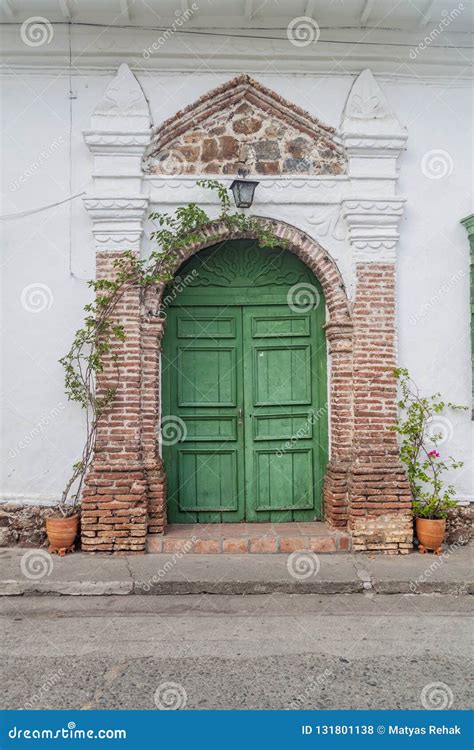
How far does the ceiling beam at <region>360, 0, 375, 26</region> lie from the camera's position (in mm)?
6281

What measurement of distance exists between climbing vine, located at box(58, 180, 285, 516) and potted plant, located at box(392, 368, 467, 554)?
2.13 m

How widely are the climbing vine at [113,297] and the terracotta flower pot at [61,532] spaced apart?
13 centimetres

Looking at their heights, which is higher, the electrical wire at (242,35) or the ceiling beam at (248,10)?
the ceiling beam at (248,10)

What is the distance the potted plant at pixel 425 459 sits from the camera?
20.6 feet

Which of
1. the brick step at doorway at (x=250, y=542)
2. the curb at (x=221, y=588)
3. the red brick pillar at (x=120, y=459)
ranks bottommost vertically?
the curb at (x=221, y=588)

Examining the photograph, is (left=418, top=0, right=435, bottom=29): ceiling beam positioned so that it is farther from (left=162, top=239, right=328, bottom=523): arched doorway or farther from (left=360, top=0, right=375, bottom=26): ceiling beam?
(left=162, top=239, right=328, bottom=523): arched doorway

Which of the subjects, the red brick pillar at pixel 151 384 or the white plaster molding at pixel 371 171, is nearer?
the red brick pillar at pixel 151 384

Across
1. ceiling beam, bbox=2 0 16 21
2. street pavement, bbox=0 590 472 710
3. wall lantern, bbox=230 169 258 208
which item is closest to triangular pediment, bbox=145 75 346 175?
wall lantern, bbox=230 169 258 208

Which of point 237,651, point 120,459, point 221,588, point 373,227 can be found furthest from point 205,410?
point 237,651

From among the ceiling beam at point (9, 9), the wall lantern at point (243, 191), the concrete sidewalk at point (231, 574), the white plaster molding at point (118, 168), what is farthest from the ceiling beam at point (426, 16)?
the concrete sidewalk at point (231, 574)

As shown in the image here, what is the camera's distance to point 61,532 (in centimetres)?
602

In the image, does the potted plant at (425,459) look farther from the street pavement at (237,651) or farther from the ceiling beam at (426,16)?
the ceiling beam at (426,16)

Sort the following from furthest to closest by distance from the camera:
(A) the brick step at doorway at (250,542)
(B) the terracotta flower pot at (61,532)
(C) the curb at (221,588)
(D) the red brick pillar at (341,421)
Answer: (D) the red brick pillar at (341,421), (A) the brick step at doorway at (250,542), (B) the terracotta flower pot at (61,532), (C) the curb at (221,588)

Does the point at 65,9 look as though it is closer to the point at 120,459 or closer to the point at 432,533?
the point at 120,459
